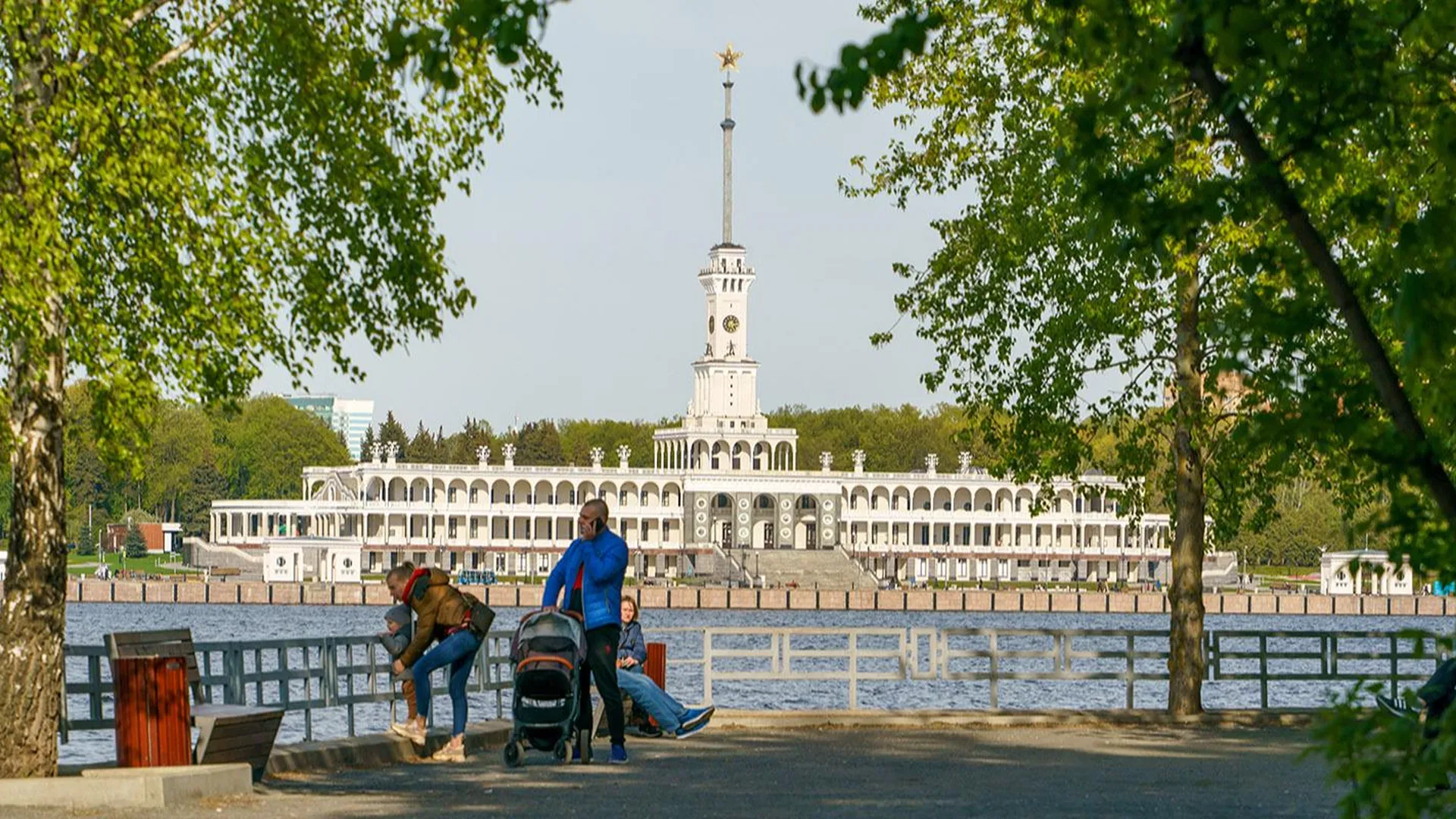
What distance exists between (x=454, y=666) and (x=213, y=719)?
3071 millimetres

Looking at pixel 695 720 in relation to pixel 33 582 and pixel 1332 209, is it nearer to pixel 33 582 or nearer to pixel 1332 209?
pixel 33 582

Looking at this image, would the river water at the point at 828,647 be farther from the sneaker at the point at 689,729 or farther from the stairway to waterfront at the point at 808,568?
the stairway to waterfront at the point at 808,568

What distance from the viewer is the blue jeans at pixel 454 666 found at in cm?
1831

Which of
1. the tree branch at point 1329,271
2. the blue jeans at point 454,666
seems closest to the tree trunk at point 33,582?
the blue jeans at point 454,666

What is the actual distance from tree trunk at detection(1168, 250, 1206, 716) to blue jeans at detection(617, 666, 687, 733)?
326 inches

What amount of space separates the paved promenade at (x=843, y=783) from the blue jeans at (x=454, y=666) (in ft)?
1.50

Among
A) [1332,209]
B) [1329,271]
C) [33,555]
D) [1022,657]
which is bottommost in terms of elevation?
[1022,657]

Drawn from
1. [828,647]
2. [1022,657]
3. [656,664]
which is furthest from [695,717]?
[828,647]

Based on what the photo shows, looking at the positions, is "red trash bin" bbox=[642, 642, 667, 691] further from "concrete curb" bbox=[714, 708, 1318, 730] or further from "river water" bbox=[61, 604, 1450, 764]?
"concrete curb" bbox=[714, 708, 1318, 730]

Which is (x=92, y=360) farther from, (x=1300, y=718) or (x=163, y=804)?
(x=1300, y=718)

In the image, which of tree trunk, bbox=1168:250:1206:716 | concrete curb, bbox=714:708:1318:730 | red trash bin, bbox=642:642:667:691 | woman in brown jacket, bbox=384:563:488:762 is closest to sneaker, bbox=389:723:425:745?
woman in brown jacket, bbox=384:563:488:762

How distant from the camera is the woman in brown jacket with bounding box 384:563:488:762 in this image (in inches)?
722

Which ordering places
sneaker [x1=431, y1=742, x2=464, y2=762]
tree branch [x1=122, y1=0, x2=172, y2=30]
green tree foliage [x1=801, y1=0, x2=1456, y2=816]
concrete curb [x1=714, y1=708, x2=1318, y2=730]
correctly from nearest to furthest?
green tree foliage [x1=801, y1=0, x2=1456, y2=816] < tree branch [x1=122, y1=0, x2=172, y2=30] < sneaker [x1=431, y1=742, x2=464, y2=762] < concrete curb [x1=714, y1=708, x2=1318, y2=730]

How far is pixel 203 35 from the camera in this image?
53.1 ft
